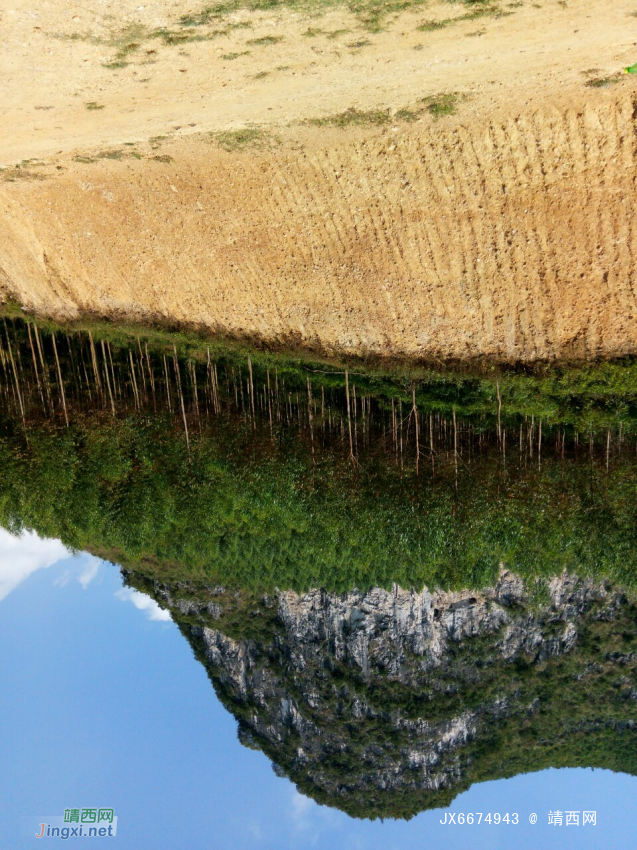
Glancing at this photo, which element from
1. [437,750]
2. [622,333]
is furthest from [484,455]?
[437,750]

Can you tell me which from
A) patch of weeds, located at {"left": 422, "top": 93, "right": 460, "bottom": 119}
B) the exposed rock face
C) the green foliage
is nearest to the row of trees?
the green foliage

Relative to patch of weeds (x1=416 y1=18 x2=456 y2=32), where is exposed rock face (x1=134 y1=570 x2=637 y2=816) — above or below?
below

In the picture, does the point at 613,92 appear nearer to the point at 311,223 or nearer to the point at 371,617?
the point at 311,223

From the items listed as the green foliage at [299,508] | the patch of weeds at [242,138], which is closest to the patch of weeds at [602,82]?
the patch of weeds at [242,138]

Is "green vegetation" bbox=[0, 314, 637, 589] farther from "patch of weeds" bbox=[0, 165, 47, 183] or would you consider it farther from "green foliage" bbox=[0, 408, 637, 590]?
"patch of weeds" bbox=[0, 165, 47, 183]

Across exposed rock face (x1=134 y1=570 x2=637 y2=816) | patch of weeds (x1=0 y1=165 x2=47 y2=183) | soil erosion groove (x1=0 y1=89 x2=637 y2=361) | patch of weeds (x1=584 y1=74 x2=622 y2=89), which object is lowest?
exposed rock face (x1=134 y1=570 x2=637 y2=816)

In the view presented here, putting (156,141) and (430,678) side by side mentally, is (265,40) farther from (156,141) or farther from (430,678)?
(430,678)

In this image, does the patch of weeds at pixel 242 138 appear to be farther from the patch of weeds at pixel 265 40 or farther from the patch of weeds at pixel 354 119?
the patch of weeds at pixel 265 40
